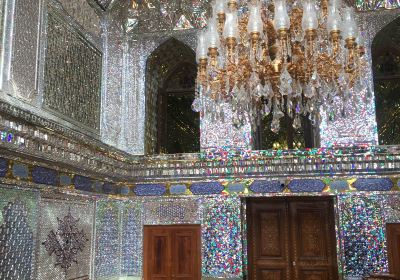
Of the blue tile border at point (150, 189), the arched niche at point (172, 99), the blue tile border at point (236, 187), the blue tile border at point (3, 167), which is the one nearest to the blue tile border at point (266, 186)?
the blue tile border at point (236, 187)

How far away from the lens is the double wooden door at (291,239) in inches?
232

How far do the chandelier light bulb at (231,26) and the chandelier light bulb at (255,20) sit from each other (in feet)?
0.43

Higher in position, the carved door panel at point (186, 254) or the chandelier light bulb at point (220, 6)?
the chandelier light bulb at point (220, 6)

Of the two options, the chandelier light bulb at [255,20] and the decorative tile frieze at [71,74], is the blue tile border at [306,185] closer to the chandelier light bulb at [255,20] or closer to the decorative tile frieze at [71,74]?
the decorative tile frieze at [71,74]

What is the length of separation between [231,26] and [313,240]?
339 cm

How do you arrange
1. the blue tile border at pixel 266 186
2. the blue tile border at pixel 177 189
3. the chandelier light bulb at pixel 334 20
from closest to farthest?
the chandelier light bulb at pixel 334 20, the blue tile border at pixel 266 186, the blue tile border at pixel 177 189

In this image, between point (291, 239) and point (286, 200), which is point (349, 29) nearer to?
point (286, 200)

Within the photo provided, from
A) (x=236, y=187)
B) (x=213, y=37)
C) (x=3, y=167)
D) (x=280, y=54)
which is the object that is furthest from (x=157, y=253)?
(x=280, y=54)

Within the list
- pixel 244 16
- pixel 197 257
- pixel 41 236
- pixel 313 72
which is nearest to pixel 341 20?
pixel 313 72

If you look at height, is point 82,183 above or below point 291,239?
above

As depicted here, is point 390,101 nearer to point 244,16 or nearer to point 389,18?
point 389,18

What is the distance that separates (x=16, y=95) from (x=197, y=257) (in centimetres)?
304

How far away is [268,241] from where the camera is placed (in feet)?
19.8

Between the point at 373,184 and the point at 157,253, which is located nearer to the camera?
the point at 373,184
